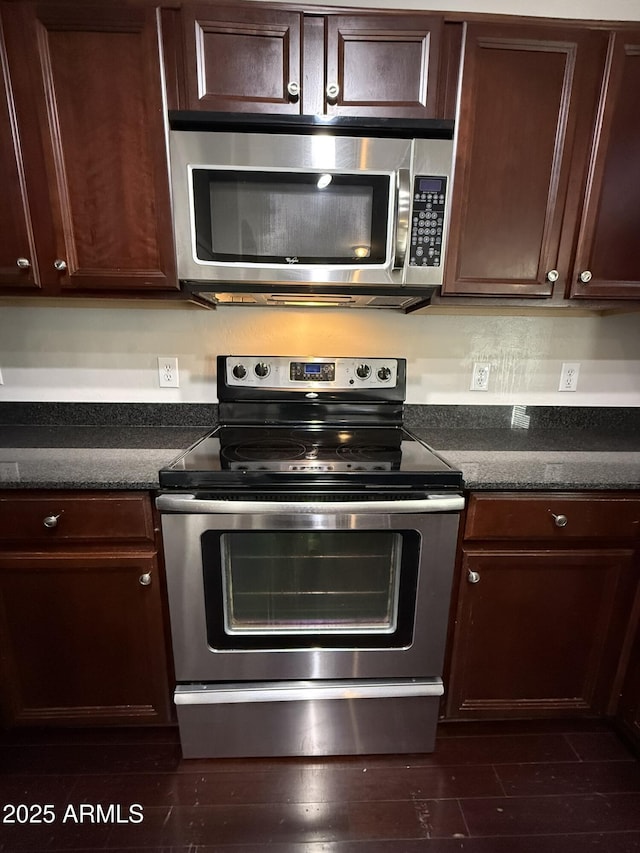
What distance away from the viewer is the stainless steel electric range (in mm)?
1085

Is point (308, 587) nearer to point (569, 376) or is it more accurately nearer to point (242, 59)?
point (569, 376)

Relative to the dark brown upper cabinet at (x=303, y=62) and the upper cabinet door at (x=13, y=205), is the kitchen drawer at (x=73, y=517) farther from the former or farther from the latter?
the dark brown upper cabinet at (x=303, y=62)

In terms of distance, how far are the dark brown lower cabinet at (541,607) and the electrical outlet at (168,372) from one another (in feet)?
3.96

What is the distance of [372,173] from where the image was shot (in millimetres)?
1117

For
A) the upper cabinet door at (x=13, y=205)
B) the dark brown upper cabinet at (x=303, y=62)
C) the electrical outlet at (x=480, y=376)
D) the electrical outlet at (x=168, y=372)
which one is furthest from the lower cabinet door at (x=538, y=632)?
the upper cabinet door at (x=13, y=205)

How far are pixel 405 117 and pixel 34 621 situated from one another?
1851 mm

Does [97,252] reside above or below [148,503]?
above

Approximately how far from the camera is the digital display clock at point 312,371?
4.94ft

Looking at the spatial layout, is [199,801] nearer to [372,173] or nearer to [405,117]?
[372,173]

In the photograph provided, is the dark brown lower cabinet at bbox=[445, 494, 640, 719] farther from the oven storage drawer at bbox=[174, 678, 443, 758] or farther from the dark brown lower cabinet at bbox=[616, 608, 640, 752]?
the oven storage drawer at bbox=[174, 678, 443, 758]

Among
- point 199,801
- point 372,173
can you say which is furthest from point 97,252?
point 199,801

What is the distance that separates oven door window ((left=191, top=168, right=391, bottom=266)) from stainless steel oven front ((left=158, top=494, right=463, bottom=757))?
0.73m

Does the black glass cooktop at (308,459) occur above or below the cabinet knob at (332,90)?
below

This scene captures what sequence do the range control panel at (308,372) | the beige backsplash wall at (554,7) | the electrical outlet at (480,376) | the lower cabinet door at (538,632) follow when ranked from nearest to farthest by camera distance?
1. the lower cabinet door at (538,632)
2. the beige backsplash wall at (554,7)
3. the range control panel at (308,372)
4. the electrical outlet at (480,376)
